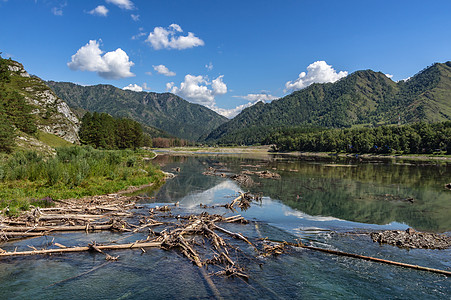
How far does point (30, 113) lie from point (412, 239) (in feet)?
326

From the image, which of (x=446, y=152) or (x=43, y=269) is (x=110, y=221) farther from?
(x=446, y=152)

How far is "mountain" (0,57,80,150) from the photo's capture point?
52.9 metres

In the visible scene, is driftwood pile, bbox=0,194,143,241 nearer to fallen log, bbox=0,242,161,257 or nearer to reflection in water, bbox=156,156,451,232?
fallen log, bbox=0,242,161,257

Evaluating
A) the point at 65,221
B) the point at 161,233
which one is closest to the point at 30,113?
the point at 65,221

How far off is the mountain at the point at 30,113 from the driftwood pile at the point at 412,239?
178 feet

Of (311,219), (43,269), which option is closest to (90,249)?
(43,269)

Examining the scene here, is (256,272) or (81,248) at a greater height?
(81,248)

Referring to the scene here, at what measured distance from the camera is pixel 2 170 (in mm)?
26781

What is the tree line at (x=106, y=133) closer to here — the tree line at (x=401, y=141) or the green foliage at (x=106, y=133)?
the green foliage at (x=106, y=133)

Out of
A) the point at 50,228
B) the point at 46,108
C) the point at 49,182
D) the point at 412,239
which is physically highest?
the point at 46,108

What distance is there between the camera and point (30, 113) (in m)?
79.1

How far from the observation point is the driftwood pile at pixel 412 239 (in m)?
17.4

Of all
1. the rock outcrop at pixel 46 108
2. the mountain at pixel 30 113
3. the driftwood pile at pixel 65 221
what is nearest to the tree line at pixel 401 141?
the rock outcrop at pixel 46 108

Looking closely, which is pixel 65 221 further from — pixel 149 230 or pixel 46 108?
pixel 46 108
